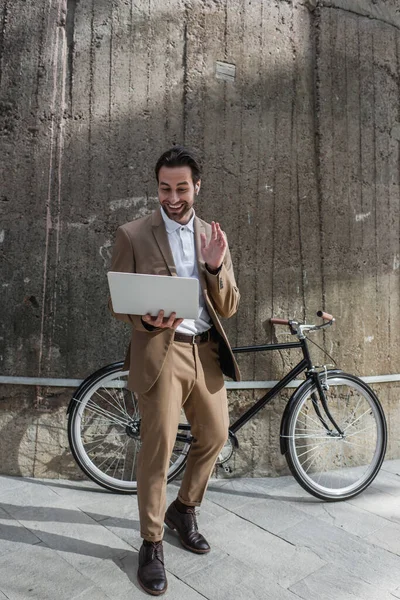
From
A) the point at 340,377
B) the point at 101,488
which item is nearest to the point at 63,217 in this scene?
the point at 101,488

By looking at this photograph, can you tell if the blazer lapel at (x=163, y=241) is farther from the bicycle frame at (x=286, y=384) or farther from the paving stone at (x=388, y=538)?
the paving stone at (x=388, y=538)

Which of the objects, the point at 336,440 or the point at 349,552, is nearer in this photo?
the point at 349,552

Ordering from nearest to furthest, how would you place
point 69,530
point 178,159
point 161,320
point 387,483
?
1. point 161,320
2. point 178,159
3. point 69,530
4. point 387,483

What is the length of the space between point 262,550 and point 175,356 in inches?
46.7

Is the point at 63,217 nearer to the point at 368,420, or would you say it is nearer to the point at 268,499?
the point at 268,499

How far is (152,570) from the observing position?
249cm

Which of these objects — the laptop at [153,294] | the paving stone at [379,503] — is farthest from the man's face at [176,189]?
the paving stone at [379,503]

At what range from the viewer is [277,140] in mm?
4051

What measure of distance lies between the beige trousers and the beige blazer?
0.07 meters

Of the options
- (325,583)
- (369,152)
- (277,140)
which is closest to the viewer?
(325,583)

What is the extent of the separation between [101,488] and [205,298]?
1.76m

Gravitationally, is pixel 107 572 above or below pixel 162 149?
below

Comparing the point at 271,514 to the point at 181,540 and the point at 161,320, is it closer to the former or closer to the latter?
the point at 181,540

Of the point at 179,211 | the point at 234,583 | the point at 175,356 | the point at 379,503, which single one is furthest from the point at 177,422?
the point at 379,503
